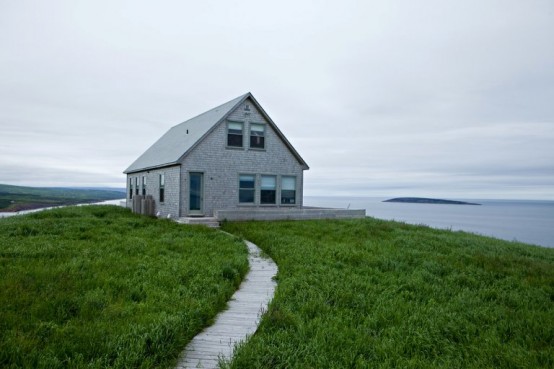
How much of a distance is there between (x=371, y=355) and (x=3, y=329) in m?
5.44

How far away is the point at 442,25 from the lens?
18781 mm

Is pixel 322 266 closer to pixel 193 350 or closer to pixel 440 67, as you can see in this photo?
pixel 193 350

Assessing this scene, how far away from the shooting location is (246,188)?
23.5 metres

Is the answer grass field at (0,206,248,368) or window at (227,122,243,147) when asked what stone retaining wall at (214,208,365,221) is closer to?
window at (227,122,243,147)

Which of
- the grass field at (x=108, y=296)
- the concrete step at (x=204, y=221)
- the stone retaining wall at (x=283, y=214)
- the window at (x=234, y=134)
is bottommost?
the grass field at (x=108, y=296)

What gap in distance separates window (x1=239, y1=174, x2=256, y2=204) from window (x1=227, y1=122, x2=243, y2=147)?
2.10 metres

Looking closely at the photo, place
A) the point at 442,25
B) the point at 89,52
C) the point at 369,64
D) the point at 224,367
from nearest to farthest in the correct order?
the point at 224,367 → the point at 442,25 → the point at 89,52 → the point at 369,64

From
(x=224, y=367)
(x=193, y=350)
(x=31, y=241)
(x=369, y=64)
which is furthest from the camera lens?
(x=369, y=64)

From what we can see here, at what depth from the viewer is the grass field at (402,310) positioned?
17.6 ft

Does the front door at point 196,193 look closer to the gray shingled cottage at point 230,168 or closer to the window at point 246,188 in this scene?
the gray shingled cottage at point 230,168

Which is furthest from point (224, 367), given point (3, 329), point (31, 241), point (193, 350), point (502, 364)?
point (31, 241)

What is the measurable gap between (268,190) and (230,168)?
3043mm

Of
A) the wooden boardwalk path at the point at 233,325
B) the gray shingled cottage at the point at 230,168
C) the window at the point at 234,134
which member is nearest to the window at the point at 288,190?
the gray shingled cottage at the point at 230,168

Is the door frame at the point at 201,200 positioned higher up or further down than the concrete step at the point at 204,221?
higher up
